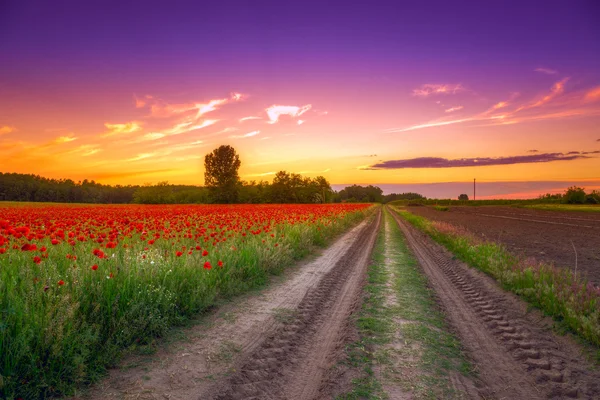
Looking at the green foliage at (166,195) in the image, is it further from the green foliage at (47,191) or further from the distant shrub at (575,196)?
the distant shrub at (575,196)

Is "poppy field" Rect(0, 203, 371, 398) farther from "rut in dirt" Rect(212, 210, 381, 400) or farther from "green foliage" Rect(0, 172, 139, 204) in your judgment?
"green foliage" Rect(0, 172, 139, 204)

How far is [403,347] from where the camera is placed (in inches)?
199

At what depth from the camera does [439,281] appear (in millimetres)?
9555

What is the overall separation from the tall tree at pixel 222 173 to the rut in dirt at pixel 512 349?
68521 mm

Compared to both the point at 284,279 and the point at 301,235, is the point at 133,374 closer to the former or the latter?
the point at 284,279

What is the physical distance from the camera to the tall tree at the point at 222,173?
74.6 metres

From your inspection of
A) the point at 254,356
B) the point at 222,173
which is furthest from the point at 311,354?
the point at 222,173

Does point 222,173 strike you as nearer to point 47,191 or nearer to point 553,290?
point 47,191

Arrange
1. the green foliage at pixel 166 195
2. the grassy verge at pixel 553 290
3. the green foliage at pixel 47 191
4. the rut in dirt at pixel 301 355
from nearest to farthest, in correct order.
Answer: the rut in dirt at pixel 301 355
the grassy verge at pixel 553 290
the green foliage at pixel 47 191
the green foliage at pixel 166 195

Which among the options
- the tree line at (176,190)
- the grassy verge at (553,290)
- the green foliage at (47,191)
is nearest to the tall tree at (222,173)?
the tree line at (176,190)

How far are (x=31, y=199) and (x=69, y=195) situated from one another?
588cm

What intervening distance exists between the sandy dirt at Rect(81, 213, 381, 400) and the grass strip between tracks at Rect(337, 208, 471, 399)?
332 mm

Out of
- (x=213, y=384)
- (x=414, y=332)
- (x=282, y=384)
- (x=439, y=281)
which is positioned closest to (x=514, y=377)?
(x=414, y=332)

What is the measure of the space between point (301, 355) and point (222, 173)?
73021 millimetres
